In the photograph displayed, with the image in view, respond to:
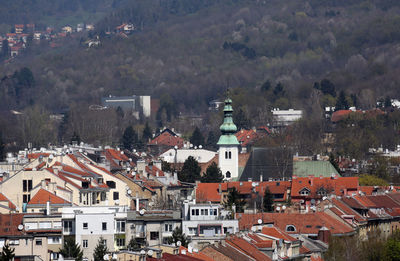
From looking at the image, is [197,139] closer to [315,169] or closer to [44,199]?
[315,169]

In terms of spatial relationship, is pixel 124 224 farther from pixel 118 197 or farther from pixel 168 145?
pixel 168 145

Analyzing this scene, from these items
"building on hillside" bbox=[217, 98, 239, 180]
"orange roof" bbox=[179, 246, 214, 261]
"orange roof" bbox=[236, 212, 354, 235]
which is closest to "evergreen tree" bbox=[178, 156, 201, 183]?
"building on hillside" bbox=[217, 98, 239, 180]

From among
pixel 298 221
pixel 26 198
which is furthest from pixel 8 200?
pixel 298 221

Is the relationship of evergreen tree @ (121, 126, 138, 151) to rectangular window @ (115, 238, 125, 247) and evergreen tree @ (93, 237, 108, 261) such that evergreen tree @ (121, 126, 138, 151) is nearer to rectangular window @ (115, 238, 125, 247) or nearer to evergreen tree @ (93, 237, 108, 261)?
rectangular window @ (115, 238, 125, 247)

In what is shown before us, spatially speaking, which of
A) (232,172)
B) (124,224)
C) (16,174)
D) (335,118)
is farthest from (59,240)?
(335,118)

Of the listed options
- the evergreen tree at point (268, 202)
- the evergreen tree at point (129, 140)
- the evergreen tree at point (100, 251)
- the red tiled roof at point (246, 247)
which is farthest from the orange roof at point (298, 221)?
the evergreen tree at point (129, 140)

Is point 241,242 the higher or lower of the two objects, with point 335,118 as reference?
lower

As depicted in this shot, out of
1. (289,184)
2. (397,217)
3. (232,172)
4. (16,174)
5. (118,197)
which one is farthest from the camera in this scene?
(232,172)
